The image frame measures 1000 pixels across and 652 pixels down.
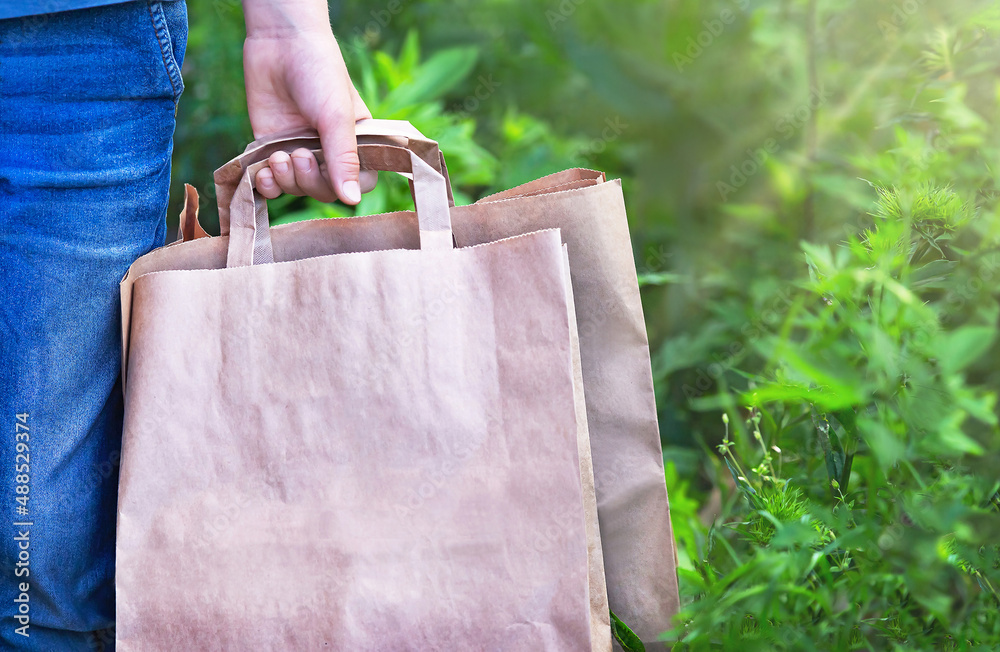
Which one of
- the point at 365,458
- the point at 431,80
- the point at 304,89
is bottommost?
the point at 365,458

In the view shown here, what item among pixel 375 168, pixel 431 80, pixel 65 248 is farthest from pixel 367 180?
pixel 431 80

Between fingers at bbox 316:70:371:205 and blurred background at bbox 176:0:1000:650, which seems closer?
blurred background at bbox 176:0:1000:650

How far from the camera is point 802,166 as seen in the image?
216 centimetres

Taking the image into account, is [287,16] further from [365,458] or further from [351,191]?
[365,458]

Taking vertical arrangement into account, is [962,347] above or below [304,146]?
below

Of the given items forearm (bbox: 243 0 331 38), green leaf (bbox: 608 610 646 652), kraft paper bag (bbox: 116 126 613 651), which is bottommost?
green leaf (bbox: 608 610 646 652)

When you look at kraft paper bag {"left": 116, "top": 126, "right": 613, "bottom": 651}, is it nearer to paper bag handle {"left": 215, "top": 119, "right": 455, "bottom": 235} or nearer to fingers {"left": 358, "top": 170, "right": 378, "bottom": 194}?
paper bag handle {"left": 215, "top": 119, "right": 455, "bottom": 235}

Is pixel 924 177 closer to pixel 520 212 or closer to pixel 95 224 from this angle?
pixel 520 212

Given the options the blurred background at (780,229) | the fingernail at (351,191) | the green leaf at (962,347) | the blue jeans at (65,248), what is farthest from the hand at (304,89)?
the green leaf at (962,347)

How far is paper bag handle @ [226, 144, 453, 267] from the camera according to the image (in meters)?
1.05

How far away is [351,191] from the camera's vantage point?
114 cm

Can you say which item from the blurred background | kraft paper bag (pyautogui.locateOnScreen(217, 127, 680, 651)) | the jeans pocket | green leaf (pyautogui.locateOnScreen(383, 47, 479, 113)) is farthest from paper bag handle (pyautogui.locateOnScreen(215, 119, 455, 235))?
green leaf (pyautogui.locateOnScreen(383, 47, 479, 113))

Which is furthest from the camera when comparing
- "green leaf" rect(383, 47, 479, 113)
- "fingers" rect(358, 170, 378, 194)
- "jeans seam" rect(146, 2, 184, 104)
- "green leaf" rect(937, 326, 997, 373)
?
"green leaf" rect(383, 47, 479, 113)

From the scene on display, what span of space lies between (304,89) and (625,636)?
34.9 inches
